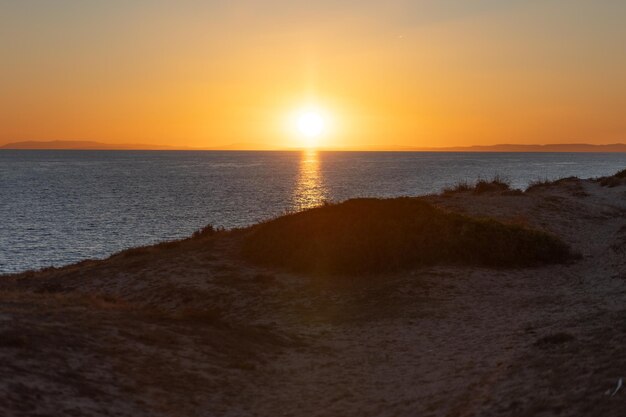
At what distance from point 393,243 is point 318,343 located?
9.57 metres

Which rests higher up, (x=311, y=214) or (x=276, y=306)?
(x=311, y=214)

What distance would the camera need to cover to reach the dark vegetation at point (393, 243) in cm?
2538

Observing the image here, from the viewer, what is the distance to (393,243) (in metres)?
25.9

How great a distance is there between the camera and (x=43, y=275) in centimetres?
2877

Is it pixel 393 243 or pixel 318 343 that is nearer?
pixel 318 343

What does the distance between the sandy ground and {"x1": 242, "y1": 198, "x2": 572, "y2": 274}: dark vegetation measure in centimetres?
105

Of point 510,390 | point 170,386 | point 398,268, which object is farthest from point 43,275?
point 510,390

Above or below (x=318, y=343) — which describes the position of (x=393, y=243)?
above

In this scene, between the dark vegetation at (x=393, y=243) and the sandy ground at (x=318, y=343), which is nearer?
the sandy ground at (x=318, y=343)

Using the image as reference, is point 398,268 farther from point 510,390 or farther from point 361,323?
point 510,390

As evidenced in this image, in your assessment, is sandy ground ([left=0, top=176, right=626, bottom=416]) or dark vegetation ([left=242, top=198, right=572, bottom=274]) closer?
sandy ground ([left=0, top=176, right=626, bottom=416])

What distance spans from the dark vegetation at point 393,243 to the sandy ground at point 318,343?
3.46 ft

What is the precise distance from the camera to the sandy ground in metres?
10.9

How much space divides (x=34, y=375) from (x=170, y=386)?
2503mm
